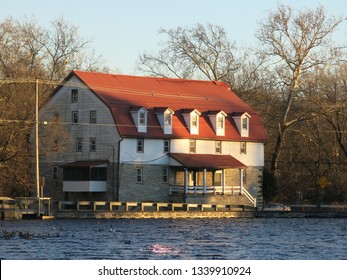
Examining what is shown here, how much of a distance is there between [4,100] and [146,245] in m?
40.1

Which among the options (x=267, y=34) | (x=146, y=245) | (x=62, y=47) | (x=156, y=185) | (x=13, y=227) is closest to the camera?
(x=146, y=245)

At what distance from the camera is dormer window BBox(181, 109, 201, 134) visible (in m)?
102

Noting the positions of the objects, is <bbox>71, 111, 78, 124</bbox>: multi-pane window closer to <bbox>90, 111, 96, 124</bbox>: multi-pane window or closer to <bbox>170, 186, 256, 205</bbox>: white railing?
<bbox>90, 111, 96, 124</bbox>: multi-pane window

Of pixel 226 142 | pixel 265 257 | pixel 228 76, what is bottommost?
pixel 265 257

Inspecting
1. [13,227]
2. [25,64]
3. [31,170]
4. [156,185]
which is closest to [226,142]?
[156,185]

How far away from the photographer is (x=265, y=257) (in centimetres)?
5556

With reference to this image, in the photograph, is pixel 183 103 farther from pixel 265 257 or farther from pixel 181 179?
pixel 265 257

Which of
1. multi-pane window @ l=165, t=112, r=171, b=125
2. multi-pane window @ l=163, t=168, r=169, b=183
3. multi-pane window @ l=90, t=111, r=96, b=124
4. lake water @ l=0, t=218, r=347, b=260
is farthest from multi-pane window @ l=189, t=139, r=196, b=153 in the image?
lake water @ l=0, t=218, r=347, b=260

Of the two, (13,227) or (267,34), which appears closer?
(13,227)

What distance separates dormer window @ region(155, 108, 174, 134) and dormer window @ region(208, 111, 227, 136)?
16.3 ft

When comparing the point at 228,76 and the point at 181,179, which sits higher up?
the point at 228,76

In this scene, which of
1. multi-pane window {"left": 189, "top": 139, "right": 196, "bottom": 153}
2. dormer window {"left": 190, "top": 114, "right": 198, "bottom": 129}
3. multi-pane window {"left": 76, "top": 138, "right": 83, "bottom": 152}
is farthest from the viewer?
multi-pane window {"left": 189, "top": 139, "right": 196, "bottom": 153}

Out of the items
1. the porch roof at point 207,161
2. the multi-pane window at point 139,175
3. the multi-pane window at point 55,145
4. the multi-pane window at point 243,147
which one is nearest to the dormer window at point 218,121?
the porch roof at point 207,161

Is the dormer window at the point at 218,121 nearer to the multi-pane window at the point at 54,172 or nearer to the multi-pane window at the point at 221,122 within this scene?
the multi-pane window at the point at 221,122
